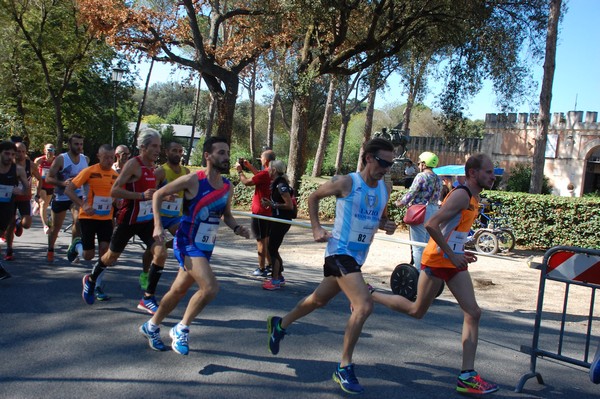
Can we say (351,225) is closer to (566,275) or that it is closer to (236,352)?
(236,352)

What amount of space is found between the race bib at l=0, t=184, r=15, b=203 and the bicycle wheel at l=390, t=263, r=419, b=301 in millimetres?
5332

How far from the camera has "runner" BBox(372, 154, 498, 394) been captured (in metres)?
4.21

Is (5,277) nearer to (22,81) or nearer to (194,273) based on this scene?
(194,273)

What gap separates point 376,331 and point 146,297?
2510 mm

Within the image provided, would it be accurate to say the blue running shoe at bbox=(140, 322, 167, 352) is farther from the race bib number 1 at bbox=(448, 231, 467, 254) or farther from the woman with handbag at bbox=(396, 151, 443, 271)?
the woman with handbag at bbox=(396, 151, 443, 271)

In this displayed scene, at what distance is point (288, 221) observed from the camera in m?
7.64

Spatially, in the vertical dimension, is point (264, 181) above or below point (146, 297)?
above

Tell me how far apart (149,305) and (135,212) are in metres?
1.05

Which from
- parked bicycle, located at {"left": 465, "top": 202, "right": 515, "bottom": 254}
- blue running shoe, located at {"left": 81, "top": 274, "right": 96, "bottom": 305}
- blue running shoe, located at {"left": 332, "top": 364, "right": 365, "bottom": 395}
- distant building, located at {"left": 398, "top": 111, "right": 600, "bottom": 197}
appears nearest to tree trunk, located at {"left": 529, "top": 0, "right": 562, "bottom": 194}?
parked bicycle, located at {"left": 465, "top": 202, "right": 515, "bottom": 254}

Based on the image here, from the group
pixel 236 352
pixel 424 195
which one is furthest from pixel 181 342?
pixel 424 195

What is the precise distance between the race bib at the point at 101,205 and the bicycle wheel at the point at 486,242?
924 centimetres

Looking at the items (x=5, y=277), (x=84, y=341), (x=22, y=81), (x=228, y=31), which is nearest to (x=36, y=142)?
(x=22, y=81)

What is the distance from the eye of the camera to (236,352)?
479cm

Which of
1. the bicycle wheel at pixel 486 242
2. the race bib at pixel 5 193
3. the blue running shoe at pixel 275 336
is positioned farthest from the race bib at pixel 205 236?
the bicycle wheel at pixel 486 242
